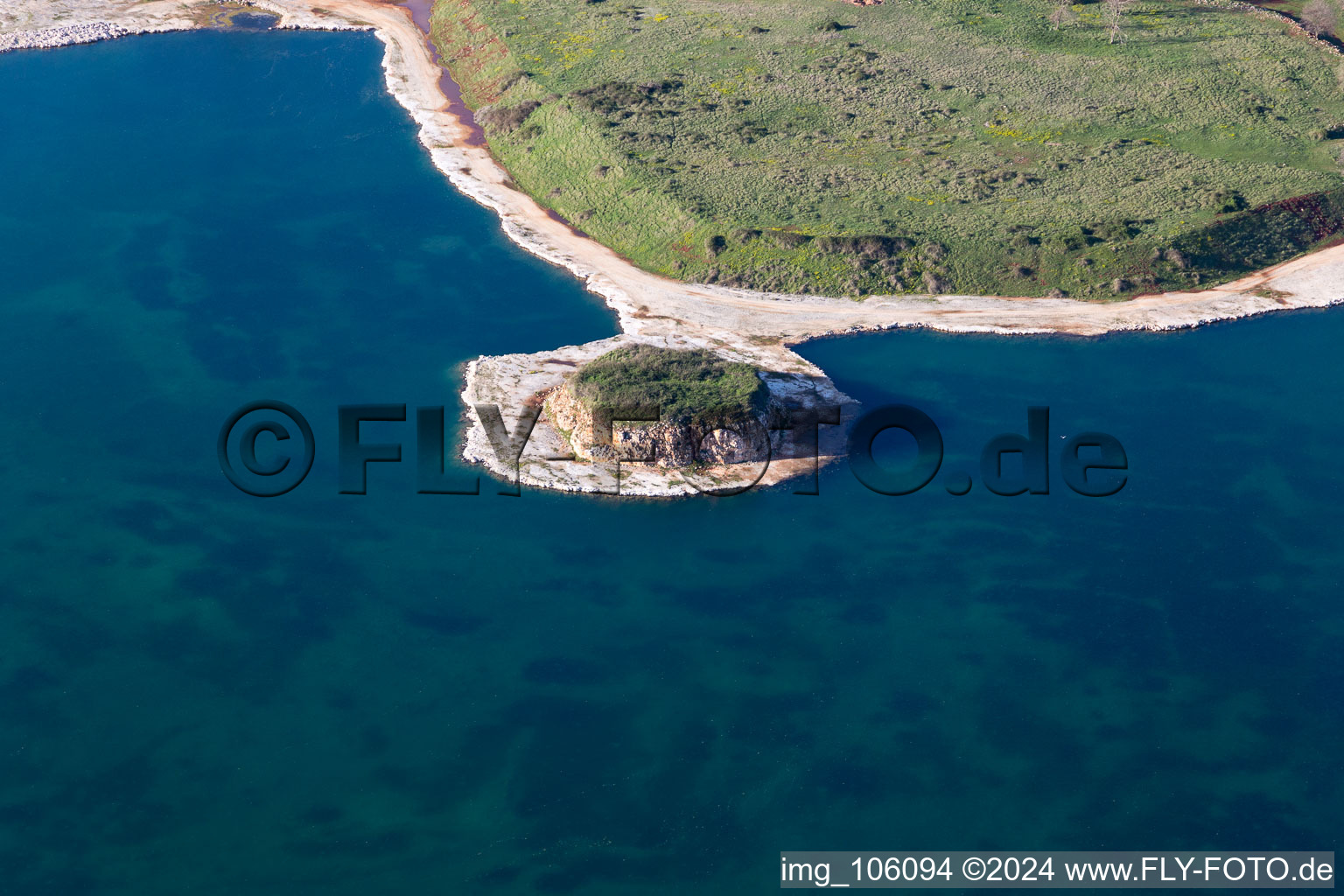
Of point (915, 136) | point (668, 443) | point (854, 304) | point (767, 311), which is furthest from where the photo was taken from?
point (915, 136)

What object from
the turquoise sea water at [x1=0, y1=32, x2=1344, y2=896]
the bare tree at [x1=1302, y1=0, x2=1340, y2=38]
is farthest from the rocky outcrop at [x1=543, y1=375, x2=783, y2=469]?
the bare tree at [x1=1302, y1=0, x2=1340, y2=38]

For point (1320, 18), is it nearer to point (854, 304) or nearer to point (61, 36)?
point (854, 304)

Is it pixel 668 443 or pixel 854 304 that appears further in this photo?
pixel 854 304

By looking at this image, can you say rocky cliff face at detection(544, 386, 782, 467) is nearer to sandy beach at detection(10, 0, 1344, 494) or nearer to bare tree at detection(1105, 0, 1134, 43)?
sandy beach at detection(10, 0, 1344, 494)

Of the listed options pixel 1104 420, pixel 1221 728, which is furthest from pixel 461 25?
pixel 1221 728

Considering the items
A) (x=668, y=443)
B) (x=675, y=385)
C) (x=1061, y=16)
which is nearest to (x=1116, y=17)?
(x=1061, y=16)

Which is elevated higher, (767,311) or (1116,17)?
(1116,17)
